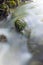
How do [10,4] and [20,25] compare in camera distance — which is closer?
[20,25]

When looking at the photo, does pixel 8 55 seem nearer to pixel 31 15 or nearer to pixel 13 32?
pixel 13 32

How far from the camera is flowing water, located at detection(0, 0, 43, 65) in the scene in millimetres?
1550

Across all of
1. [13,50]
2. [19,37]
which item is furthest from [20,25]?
[13,50]

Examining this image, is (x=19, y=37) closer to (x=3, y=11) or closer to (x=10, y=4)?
(x=3, y=11)

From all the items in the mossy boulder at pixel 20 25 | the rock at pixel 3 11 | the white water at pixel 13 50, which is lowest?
the white water at pixel 13 50

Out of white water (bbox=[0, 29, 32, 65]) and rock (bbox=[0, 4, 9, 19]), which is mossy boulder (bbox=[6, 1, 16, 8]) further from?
white water (bbox=[0, 29, 32, 65])

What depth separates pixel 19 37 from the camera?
5.46 feet

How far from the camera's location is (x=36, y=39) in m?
1.64

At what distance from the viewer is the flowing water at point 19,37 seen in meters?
1.55

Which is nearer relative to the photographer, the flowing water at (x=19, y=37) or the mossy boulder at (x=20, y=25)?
the flowing water at (x=19, y=37)

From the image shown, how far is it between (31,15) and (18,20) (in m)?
0.20

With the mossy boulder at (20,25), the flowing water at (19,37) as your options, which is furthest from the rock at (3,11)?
the mossy boulder at (20,25)

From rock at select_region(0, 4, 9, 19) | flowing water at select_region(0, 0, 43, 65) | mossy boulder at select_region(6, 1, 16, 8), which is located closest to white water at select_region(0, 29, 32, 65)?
flowing water at select_region(0, 0, 43, 65)

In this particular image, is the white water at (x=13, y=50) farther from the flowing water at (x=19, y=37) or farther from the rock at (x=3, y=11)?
the rock at (x=3, y=11)
